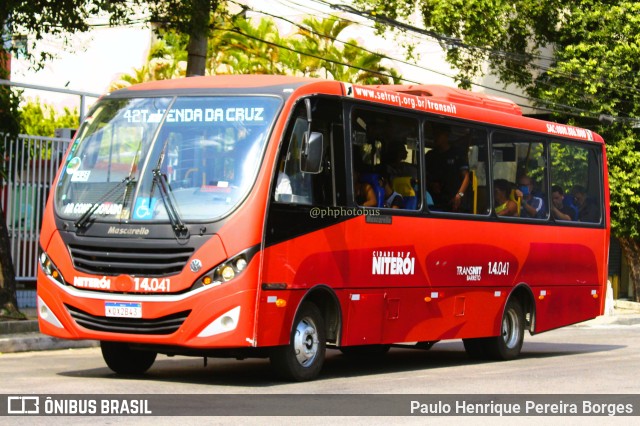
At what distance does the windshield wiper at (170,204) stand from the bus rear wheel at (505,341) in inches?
235

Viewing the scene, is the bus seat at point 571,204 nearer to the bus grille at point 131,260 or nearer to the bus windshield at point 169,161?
the bus windshield at point 169,161

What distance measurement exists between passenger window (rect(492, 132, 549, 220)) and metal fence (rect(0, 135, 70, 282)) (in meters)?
7.29

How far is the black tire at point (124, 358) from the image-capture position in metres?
12.0

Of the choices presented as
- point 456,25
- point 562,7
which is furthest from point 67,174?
point 562,7

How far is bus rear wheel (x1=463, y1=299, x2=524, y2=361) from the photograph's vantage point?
15828mm

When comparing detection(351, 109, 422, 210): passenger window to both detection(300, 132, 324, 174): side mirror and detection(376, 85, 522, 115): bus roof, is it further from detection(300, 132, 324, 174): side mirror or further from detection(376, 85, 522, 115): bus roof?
detection(376, 85, 522, 115): bus roof

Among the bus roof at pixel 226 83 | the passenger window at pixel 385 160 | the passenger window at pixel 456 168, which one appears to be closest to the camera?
the bus roof at pixel 226 83

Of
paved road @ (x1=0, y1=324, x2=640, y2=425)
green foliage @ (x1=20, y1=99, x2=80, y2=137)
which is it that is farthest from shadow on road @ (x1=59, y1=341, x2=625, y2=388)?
green foliage @ (x1=20, y1=99, x2=80, y2=137)

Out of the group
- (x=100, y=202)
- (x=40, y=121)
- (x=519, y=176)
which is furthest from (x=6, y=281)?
(x=40, y=121)

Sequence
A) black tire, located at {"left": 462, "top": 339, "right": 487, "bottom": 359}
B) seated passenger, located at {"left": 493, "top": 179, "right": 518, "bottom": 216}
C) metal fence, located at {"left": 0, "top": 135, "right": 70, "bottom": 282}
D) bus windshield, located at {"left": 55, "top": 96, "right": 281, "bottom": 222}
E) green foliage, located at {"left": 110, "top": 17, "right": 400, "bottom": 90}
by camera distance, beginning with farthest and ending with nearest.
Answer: green foliage, located at {"left": 110, "top": 17, "right": 400, "bottom": 90} < metal fence, located at {"left": 0, "top": 135, "right": 70, "bottom": 282} < black tire, located at {"left": 462, "top": 339, "right": 487, "bottom": 359} < seated passenger, located at {"left": 493, "top": 179, "right": 518, "bottom": 216} < bus windshield, located at {"left": 55, "top": 96, "right": 281, "bottom": 222}

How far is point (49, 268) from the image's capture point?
1166 cm

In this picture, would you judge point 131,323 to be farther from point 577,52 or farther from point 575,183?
point 577,52

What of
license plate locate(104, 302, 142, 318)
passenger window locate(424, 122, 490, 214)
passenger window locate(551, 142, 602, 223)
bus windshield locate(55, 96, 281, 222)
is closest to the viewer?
license plate locate(104, 302, 142, 318)

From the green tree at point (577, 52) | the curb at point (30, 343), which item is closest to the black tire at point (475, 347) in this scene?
the curb at point (30, 343)
